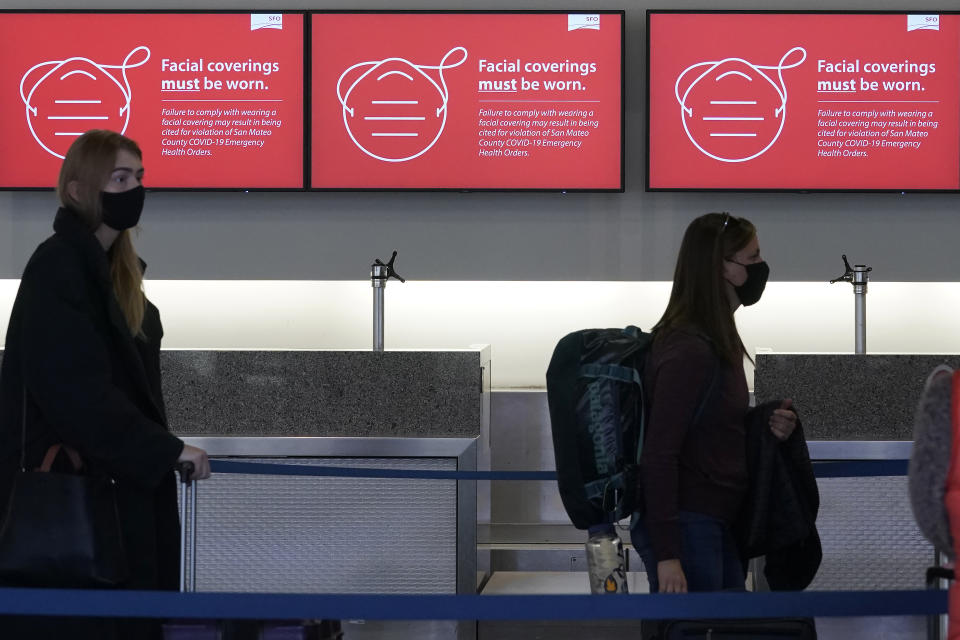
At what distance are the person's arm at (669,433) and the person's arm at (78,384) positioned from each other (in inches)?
34.2

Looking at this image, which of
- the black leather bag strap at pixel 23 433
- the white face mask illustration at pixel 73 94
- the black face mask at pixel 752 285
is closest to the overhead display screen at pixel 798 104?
the white face mask illustration at pixel 73 94

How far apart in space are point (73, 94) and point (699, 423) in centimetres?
352

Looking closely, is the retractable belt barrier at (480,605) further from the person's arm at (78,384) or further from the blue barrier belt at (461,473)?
the blue barrier belt at (461,473)

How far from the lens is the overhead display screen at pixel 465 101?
4.57 m

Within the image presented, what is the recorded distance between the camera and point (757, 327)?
15.8 ft

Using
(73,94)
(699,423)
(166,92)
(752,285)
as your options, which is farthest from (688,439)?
(73,94)

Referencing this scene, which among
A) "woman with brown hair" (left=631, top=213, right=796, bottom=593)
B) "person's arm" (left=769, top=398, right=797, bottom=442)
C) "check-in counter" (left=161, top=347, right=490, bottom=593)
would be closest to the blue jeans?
"woman with brown hair" (left=631, top=213, right=796, bottom=593)

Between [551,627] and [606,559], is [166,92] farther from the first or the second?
[606,559]

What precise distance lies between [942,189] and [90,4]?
3.65 meters

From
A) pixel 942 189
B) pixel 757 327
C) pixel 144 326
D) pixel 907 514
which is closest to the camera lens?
pixel 144 326

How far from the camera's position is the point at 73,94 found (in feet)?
15.3

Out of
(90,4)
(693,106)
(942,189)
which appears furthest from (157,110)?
(942,189)

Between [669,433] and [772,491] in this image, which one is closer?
[669,433]

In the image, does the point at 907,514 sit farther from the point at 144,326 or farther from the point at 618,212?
the point at 144,326
